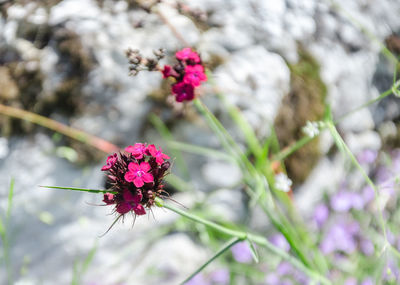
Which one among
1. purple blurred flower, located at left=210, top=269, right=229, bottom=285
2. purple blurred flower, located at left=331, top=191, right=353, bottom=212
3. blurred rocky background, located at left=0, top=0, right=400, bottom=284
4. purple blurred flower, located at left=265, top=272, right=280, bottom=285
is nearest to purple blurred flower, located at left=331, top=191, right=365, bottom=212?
purple blurred flower, located at left=331, top=191, right=353, bottom=212

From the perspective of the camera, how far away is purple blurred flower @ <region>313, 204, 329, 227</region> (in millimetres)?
1536

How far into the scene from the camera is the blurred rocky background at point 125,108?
4.16ft

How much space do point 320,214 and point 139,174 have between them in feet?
3.73

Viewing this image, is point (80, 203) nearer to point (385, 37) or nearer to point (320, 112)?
point (320, 112)

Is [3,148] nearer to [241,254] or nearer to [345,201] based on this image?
[241,254]

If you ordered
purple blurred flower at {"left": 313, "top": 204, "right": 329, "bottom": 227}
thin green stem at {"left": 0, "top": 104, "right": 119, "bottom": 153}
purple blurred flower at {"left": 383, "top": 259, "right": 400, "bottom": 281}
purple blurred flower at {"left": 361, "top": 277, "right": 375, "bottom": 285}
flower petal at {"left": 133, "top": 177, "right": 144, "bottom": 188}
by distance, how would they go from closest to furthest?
flower petal at {"left": 133, "top": 177, "right": 144, "bottom": 188} → purple blurred flower at {"left": 383, "top": 259, "right": 400, "bottom": 281} → thin green stem at {"left": 0, "top": 104, "right": 119, "bottom": 153} → purple blurred flower at {"left": 361, "top": 277, "right": 375, "bottom": 285} → purple blurred flower at {"left": 313, "top": 204, "right": 329, "bottom": 227}

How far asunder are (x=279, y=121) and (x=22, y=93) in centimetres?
87

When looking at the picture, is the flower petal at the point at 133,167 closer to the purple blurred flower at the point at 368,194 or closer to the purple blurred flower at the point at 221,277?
the purple blurred flower at the point at 221,277

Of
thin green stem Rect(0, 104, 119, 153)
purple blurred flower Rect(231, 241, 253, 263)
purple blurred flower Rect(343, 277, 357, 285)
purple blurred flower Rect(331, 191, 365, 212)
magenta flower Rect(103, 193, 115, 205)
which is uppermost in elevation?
magenta flower Rect(103, 193, 115, 205)

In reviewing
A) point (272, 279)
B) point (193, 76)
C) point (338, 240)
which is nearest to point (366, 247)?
point (338, 240)

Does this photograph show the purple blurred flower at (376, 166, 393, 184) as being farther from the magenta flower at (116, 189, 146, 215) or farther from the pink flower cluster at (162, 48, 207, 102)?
the magenta flower at (116, 189, 146, 215)

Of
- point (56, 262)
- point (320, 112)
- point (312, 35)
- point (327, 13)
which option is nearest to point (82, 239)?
point (56, 262)

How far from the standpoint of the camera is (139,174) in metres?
0.57

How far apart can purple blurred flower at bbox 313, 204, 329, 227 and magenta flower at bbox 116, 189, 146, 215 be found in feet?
3.67
